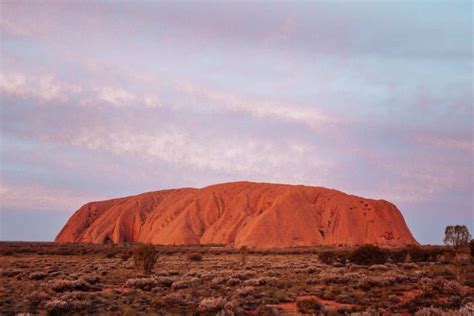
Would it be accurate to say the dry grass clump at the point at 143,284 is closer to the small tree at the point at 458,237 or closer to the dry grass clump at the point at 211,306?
the dry grass clump at the point at 211,306

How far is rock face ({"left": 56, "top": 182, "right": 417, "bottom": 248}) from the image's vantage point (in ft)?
297

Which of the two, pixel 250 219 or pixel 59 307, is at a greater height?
pixel 250 219

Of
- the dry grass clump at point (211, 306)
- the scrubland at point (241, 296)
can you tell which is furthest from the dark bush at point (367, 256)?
the dry grass clump at point (211, 306)

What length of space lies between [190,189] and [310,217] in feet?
131

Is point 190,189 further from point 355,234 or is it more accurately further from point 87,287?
point 87,287

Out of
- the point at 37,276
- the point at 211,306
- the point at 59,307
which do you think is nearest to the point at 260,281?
the point at 211,306

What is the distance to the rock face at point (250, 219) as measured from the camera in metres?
90.4

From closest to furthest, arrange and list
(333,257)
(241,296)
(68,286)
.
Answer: (241,296)
(68,286)
(333,257)

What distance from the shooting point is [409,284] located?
Answer: 63.8 ft

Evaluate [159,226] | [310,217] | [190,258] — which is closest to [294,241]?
[310,217]

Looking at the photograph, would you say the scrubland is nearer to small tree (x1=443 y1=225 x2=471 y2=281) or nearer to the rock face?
small tree (x1=443 y1=225 x2=471 y2=281)

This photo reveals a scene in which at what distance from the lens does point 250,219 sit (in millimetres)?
97438

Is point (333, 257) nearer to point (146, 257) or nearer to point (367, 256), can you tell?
point (367, 256)

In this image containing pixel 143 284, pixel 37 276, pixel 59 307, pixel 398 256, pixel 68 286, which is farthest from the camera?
pixel 398 256
